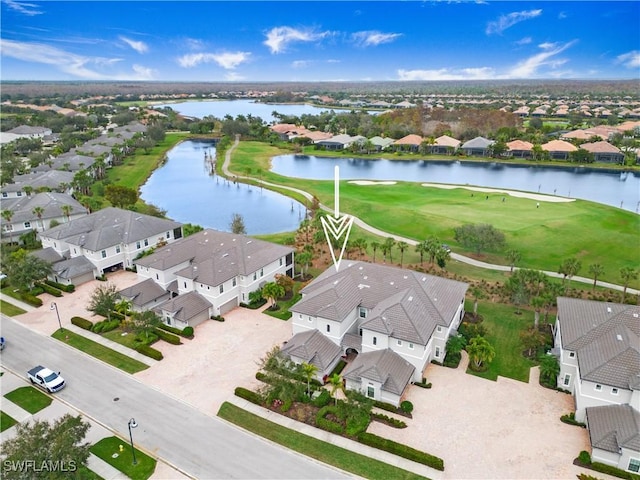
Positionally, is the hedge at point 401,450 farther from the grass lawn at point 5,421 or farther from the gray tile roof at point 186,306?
the grass lawn at point 5,421

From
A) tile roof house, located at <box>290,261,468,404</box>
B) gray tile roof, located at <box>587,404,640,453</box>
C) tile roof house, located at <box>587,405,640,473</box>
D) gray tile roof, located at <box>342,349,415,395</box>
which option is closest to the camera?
tile roof house, located at <box>587,405,640,473</box>

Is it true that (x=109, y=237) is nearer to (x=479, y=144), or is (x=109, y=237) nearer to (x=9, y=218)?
(x=9, y=218)

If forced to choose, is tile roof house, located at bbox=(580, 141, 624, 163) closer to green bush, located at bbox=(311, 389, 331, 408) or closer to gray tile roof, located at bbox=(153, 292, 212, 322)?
gray tile roof, located at bbox=(153, 292, 212, 322)

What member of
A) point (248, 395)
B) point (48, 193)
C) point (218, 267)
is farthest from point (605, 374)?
point (48, 193)

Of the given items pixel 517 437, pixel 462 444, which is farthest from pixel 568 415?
pixel 462 444

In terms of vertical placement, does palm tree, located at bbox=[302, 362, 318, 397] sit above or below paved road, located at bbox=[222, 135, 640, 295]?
above

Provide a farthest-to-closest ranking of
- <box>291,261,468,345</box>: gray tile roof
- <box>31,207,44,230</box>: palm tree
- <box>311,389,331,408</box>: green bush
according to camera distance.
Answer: <box>31,207,44,230</box>: palm tree, <box>291,261,468,345</box>: gray tile roof, <box>311,389,331,408</box>: green bush

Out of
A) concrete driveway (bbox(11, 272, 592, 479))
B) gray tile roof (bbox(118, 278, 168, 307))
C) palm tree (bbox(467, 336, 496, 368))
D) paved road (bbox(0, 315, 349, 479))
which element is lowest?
paved road (bbox(0, 315, 349, 479))

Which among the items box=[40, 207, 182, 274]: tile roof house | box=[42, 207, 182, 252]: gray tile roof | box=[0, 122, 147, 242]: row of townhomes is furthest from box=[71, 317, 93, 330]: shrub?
box=[0, 122, 147, 242]: row of townhomes
